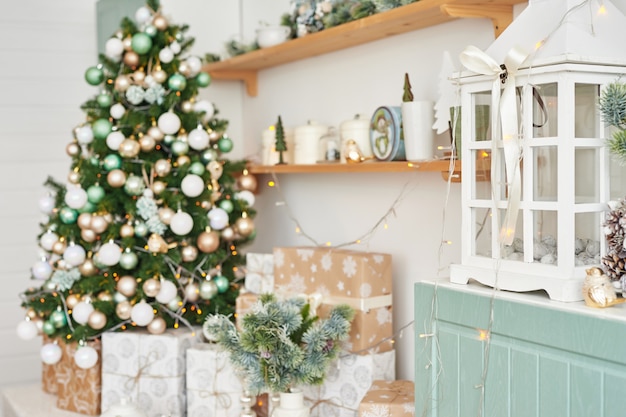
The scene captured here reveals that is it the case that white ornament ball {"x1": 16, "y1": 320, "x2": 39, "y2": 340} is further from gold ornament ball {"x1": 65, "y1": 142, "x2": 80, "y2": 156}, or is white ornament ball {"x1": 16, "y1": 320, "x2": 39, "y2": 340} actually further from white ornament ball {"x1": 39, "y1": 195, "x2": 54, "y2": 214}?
gold ornament ball {"x1": 65, "y1": 142, "x2": 80, "y2": 156}

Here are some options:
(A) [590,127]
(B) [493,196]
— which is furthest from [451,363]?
(A) [590,127]

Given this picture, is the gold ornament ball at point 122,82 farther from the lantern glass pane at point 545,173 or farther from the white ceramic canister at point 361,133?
the lantern glass pane at point 545,173

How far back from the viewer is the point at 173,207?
109 inches

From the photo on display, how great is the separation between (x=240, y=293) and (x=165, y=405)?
42cm

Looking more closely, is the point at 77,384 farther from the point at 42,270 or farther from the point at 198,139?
the point at 198,139

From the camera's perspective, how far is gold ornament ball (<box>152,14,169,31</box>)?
2859mm

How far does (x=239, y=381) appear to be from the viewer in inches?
102

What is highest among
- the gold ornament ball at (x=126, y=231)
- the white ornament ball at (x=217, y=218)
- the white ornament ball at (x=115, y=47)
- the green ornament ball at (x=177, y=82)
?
Answer: the white ornament ball at (x=115, y=47)

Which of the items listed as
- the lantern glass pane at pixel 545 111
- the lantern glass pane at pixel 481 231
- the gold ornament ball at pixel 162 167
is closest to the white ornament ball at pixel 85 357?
the gold ornament ball at pixel 162 167

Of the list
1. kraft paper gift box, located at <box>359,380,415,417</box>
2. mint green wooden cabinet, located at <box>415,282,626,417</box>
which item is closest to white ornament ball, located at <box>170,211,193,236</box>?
kraft paper gift box, located at <box>359,380,415,417</box>

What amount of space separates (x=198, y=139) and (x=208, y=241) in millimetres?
331

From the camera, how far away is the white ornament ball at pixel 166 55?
2.82m

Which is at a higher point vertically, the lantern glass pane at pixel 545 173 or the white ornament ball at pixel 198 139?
the white ornament ball at pixel 198 139

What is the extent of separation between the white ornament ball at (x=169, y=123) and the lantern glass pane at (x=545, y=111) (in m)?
1.42
